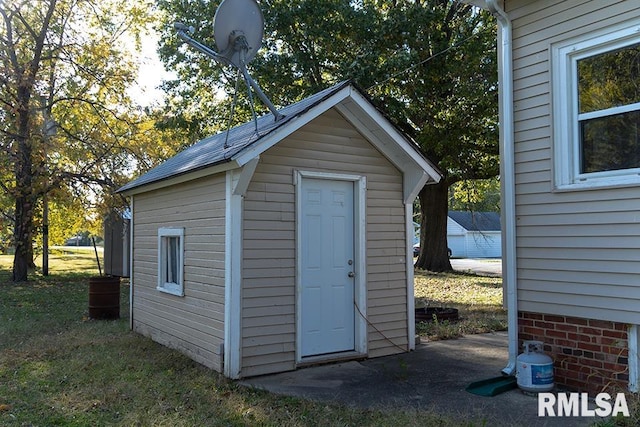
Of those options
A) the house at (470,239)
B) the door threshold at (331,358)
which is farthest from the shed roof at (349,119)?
the house at (470,239)

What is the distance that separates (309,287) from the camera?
21.7 ft

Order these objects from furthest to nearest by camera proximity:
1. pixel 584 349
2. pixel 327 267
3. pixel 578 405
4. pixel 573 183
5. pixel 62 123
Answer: pixel 62 123
pixel 327 267
pixel 573 183
pixel 584 349
pixel 578 405

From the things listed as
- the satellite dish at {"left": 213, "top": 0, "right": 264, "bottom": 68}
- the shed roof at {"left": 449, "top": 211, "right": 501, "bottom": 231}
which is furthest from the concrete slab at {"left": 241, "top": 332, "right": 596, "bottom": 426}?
the shed roof at {"left": 449, "top": 211, "right": 501, "bottom": 231}

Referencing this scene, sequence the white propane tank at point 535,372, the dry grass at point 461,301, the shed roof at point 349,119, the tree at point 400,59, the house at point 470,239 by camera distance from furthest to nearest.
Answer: the house at point 470,239, the tree at point 400,59, the dry grass at point 461,301, the shed roof at point 349,119, the white propane tank at point 535,372

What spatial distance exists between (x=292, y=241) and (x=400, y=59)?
9820mm

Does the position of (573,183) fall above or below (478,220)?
below

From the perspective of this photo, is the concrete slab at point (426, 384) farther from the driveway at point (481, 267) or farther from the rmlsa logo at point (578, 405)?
the driveway at point (481, 267)

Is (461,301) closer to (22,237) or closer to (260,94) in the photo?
(260,94)

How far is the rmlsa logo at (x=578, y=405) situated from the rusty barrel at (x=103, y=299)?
808cm

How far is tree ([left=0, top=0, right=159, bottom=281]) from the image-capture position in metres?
16.8

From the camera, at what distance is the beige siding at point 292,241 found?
20.2 feet

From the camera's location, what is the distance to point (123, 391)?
5523 mm

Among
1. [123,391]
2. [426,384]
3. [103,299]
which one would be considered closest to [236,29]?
[123,391]

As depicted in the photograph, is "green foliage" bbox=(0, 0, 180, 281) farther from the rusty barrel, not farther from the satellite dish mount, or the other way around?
the satellite dish mount
